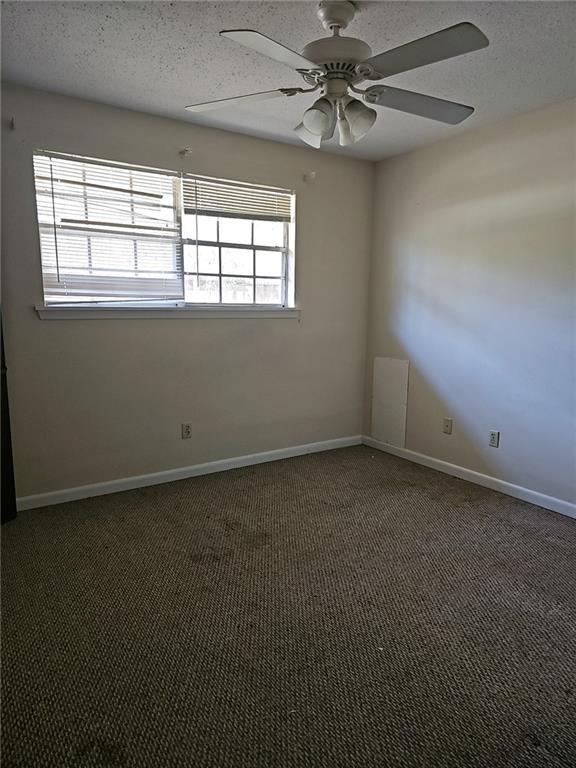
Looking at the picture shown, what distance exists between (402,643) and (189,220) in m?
2.93

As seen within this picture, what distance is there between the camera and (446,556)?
8.27ft

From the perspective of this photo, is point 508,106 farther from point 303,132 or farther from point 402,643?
point 402,643

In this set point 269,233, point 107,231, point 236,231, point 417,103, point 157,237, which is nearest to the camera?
point 417,103

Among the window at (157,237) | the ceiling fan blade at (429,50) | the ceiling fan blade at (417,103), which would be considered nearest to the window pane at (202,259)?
the window at (157,237)

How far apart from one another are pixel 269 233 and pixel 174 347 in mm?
1225

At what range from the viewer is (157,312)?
332cm

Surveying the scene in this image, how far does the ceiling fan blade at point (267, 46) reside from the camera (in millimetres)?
1474

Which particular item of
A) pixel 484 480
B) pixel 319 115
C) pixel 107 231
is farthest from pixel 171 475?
pixel 319 115

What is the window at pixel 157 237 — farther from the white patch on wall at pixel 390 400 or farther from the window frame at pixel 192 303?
the white patch on wall at pixel 390 400

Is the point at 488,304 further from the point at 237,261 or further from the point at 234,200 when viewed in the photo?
the point at 234,200

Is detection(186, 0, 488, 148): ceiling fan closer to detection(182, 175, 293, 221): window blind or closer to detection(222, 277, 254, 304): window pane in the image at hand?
detection(182, 175, 293, 221): window blind

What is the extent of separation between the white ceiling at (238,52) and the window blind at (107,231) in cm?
43

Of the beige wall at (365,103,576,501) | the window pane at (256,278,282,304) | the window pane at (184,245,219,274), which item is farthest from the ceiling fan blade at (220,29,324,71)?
the window pane at (256,278,282,304)

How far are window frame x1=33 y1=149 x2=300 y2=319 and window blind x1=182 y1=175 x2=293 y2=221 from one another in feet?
0.06
